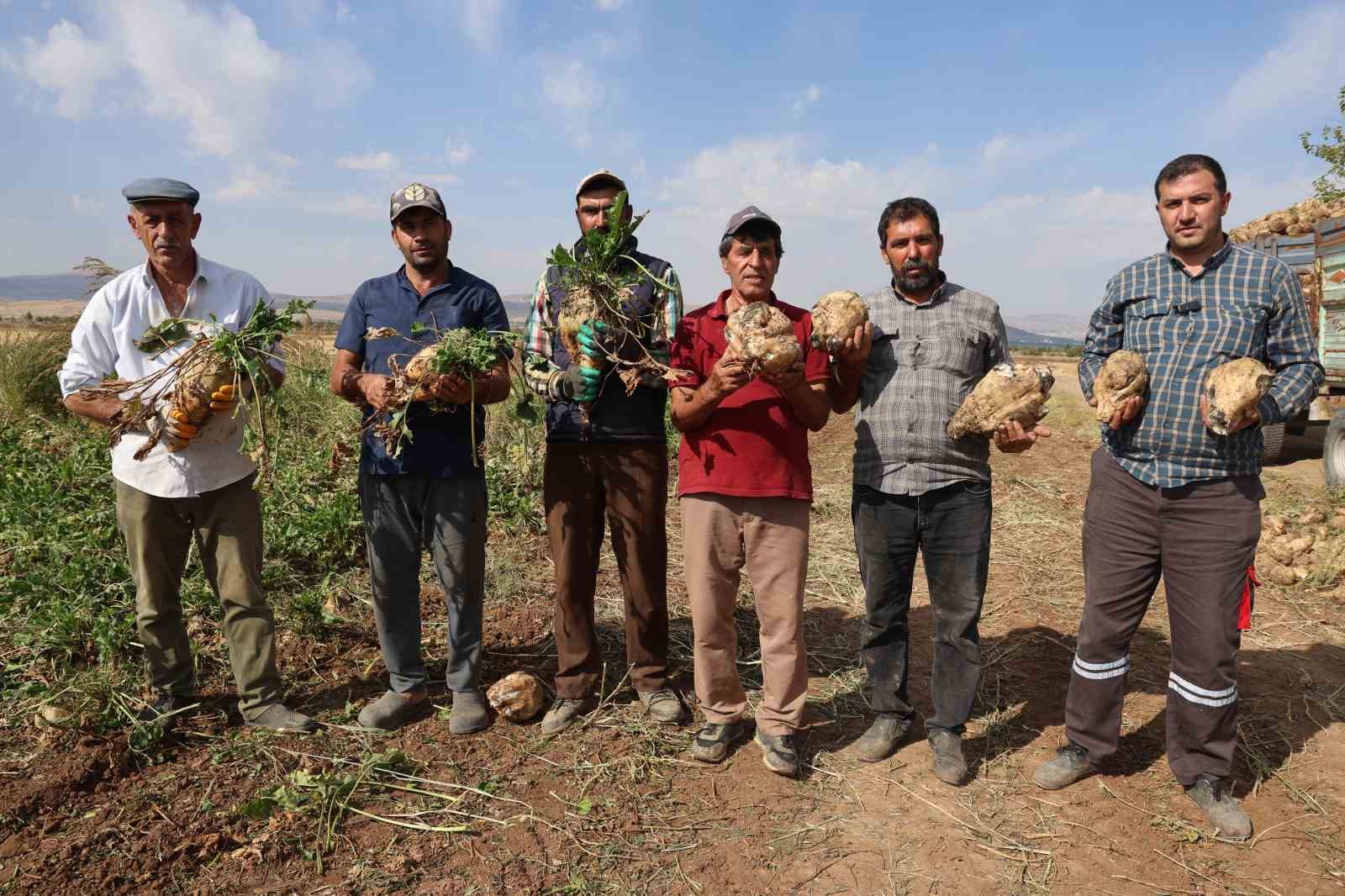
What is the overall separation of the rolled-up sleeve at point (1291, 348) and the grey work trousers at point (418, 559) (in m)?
3.17

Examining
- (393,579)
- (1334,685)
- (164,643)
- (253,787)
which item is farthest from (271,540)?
(1334,685)

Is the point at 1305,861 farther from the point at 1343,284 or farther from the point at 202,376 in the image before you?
the point at 1343,284

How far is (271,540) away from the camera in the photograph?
5.20 m

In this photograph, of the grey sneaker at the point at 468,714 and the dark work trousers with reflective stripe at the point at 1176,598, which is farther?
the grey sneaker at the point at 468,714

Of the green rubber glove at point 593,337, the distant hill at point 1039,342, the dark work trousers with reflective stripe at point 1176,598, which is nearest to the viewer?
the dark work trousers with reflective stripe at point 1176,598

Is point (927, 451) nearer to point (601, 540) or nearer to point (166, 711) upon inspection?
point (601, 540)

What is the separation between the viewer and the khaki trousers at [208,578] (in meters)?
3.50

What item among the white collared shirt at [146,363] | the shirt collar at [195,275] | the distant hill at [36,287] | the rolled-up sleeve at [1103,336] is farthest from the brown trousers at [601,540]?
the distant hill at [36,287]

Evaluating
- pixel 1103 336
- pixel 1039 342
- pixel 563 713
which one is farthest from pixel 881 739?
pixel 1039 342

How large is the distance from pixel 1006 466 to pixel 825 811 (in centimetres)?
717

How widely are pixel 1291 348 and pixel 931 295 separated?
1.30 metres

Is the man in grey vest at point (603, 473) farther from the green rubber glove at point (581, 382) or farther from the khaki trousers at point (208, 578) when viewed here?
the khaki trousers at point (208, 578)

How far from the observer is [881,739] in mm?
3553

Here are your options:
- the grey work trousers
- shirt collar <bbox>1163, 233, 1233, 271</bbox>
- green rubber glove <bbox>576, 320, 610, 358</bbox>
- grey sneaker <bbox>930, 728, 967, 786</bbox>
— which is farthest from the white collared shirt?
shirt collar <bbox>1163, 233, 1233, 271</bbox>
